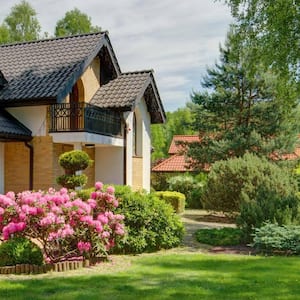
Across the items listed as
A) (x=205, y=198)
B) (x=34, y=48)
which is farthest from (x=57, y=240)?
(x=34, y=48)

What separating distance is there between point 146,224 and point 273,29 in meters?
7.96

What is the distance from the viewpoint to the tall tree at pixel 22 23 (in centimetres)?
3912

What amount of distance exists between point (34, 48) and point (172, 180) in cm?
1302

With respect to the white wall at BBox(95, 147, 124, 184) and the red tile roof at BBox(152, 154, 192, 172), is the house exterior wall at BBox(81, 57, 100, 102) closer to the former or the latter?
the white wall at BBox(95, 147, 124, 184)

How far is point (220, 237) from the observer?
1317 cm

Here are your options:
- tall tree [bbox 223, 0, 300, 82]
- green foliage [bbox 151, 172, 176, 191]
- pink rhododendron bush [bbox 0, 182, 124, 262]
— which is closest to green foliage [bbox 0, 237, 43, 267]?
pink rhododendron bush [bbox 0, 182, 124, 262]

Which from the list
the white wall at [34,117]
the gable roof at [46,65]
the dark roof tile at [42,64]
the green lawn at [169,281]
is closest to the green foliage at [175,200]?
the gable roof at [46,65]

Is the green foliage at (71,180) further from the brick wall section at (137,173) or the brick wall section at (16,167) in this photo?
the brick wall section at (137,173)

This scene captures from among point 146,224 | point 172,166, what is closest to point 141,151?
point 146,224

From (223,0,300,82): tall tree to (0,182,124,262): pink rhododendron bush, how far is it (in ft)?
28.5

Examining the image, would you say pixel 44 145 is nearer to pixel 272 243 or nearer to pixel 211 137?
pixel 272 243

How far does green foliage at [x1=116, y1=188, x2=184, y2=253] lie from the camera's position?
11.1m

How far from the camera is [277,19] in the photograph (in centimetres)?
1425

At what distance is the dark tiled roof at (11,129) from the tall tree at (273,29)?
8.97m
